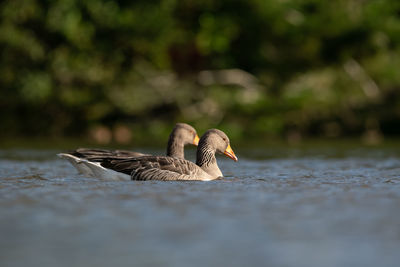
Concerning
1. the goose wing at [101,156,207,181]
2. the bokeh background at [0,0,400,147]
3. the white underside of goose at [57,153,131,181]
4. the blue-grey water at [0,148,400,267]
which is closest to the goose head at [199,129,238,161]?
the blue-grey water at [0,148,400,267]

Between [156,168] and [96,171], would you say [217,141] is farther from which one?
[96,171]

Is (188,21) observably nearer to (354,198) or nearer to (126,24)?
(126,24)

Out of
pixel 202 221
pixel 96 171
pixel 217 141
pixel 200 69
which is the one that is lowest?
pixel 202 221

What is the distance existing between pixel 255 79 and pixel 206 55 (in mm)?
2558

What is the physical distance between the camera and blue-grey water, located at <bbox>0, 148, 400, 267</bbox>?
5551 millimetres

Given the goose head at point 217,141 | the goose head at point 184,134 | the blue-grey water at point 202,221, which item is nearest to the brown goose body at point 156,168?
the blue-grey water at point 202,221

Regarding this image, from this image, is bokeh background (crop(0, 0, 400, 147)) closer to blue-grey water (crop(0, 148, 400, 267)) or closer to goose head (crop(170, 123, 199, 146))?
goose head (crop(170, 123, 199, 146))

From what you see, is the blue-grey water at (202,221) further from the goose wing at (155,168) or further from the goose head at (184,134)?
the goose head at (184,134)

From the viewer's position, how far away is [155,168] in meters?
10.9

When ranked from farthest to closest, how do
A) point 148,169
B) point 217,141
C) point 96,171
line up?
point 217,141 → point 96,171 → point 148,169

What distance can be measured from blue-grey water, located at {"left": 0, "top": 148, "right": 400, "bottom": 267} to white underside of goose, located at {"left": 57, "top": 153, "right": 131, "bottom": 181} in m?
0.20

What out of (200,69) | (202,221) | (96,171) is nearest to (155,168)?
(96,171)

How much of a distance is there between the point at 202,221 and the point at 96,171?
4462 millimetres

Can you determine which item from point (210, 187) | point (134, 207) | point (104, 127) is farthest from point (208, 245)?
point (104, 127)
